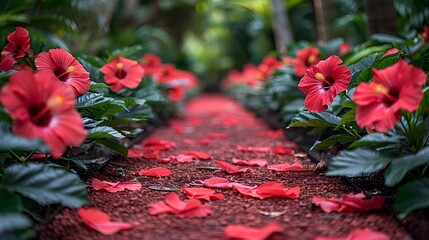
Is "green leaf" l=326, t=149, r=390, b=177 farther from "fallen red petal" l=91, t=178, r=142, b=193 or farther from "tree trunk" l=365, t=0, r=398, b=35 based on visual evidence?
"tree trunk" l=365, t=0, r=398, b=35

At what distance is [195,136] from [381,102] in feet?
7.16

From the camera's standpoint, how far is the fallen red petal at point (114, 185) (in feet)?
5.63

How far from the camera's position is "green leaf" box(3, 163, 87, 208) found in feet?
4.14

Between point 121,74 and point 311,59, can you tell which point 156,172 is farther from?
point 311,59

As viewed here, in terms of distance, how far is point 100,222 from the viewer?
136cm

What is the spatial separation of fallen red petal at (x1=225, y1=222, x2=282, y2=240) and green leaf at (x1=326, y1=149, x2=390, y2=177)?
265 mm

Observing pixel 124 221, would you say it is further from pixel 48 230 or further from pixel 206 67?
pixel 206 67

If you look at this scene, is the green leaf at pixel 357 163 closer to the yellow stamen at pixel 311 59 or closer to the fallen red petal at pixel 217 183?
the fallen red petal at pixel 217 183


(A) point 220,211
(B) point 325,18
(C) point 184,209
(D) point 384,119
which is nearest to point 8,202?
(C) point 184,209

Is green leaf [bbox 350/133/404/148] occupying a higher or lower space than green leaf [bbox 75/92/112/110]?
lower

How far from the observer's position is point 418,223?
4.24 ft

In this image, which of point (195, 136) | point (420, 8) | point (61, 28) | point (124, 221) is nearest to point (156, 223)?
point (124, 221)

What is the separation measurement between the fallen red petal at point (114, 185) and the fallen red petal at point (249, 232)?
558 mm

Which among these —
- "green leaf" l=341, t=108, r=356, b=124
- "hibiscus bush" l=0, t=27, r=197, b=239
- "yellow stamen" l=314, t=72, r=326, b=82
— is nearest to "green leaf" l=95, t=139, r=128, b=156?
"hibiscus bush" l=0, t=27, r=197, b=239
